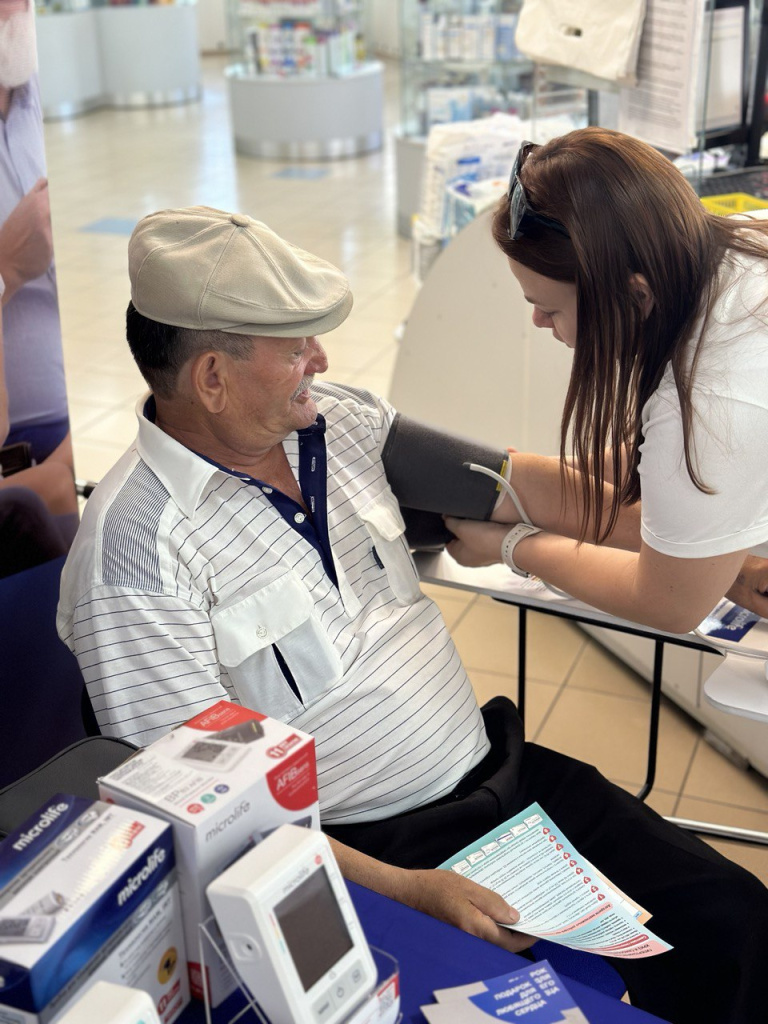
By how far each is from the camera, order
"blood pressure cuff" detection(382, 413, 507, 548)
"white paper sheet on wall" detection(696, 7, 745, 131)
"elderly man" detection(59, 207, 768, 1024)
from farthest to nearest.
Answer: "white paper sheet on wall" detection(696, 7, 745, 131)
"blood pressure cuff" detection(382, 413, 507, 548)
"elderly man" detection(59, 207, 768, 1024)

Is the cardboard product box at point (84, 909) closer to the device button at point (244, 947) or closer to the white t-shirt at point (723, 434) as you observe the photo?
the device button at point (244, 947)

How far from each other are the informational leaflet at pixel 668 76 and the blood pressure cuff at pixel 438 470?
1.30 m

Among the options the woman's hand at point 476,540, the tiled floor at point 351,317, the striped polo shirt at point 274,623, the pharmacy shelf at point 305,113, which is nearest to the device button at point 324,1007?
the striped polo shirt at point 274,623

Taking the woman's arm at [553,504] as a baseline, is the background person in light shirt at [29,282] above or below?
above

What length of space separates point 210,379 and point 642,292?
590mm

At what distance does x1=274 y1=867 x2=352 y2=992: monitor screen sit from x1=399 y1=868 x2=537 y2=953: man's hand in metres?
0.43

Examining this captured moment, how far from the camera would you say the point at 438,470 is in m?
1.85

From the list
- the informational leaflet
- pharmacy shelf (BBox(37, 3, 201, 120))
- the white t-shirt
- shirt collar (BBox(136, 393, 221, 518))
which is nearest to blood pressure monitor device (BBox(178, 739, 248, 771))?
shirt collar (BBox(136, 393, 221, 518))

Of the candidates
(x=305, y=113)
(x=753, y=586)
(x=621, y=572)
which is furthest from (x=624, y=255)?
(x=305, y=113)

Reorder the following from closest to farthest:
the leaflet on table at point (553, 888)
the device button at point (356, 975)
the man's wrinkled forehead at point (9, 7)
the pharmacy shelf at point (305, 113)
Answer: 1. the device button at point (356, 975)
2. the leaflet on table at point (553, 888)
3. the man's wrinkled forehead at point (9, 7)
4. the pharmacy shelf at point (305, 113)

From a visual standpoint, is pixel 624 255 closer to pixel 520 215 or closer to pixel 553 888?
pixel 520 215

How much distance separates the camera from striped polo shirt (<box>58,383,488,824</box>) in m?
1.44

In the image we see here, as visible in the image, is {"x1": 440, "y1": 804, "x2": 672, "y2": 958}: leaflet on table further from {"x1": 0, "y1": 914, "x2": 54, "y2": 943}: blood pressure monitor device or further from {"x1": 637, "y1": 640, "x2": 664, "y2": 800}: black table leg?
{"x1": 0, "y1": 914, "x2": 54, "y2": 943}: blood pressure monitor device

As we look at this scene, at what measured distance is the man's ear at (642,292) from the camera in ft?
4.57
